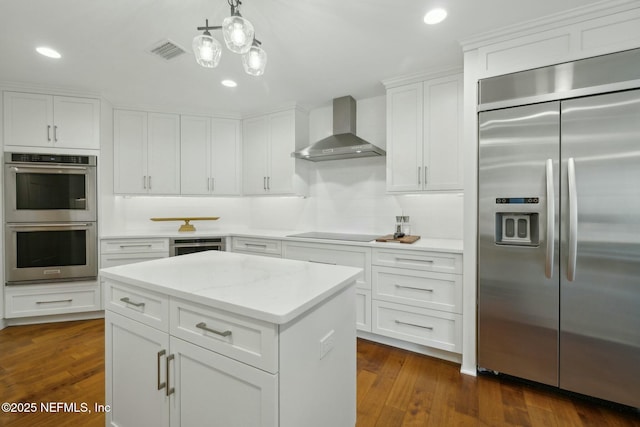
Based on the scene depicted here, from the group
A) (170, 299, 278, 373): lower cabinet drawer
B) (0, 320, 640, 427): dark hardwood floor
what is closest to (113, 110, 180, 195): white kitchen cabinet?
(0, 320, 640, 427): dark hardwood floor

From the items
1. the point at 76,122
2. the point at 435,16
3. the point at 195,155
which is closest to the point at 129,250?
the point at 195,155

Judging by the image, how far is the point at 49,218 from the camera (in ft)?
9.76

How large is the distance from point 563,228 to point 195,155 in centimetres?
377

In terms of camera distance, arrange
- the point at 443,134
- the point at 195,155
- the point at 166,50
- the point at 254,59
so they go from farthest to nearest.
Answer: the point at 195,155
the point at 443,134
the point at 166,50
the point at 254,59

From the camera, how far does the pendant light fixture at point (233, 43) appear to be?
129cm

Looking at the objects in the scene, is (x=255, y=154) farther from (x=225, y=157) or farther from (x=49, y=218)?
(x=49, y=218)

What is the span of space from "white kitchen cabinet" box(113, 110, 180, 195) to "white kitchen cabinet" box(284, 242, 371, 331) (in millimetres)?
2081

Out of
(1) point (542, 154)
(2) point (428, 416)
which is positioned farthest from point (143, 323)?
(1) point (542, 154)

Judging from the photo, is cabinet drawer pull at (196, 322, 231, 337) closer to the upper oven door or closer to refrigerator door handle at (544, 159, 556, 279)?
refrigerator door handle at (544, 159, 556, 279)

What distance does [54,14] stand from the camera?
1854 millimetres

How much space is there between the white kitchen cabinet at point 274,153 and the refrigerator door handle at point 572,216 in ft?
8.23

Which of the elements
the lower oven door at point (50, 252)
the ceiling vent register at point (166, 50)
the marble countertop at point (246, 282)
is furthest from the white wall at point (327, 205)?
the marble countertop at point (246, 282)

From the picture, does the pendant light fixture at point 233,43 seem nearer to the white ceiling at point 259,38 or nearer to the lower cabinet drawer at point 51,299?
the white ceiling at point 259,38

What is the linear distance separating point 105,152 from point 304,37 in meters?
2.66
